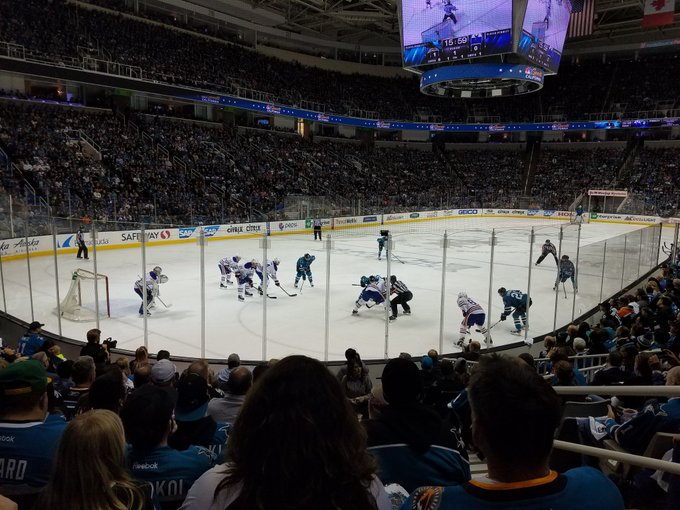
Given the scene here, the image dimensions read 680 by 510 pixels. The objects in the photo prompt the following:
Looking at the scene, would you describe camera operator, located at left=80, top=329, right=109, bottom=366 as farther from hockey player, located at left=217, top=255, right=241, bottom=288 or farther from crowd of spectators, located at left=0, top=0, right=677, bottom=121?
crowd of spectators, located at left=0, top=0, right=677, bottom=121

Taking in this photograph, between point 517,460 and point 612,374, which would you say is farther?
point 612,374

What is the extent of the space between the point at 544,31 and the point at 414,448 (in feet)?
74.8

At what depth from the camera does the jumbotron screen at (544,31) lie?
2019 cm

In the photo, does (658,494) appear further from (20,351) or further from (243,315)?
(243,315)

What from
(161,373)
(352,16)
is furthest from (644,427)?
(352,16)

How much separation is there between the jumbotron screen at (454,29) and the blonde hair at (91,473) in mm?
21009

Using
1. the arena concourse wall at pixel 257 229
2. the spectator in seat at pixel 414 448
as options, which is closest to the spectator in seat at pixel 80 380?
the spectator in seat at pixel 414 448

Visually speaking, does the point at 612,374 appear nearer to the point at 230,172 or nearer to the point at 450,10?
the point at 450,10

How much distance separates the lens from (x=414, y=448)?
2303 millimetres

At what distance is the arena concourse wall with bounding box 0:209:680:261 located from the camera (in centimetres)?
1332

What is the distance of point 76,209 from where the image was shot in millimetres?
19656

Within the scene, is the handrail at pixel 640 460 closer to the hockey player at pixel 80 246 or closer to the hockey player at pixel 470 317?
the hockey player at pixel 470 317

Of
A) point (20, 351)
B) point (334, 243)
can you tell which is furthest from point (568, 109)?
point (20, 351)

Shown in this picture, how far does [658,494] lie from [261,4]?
41978mm
